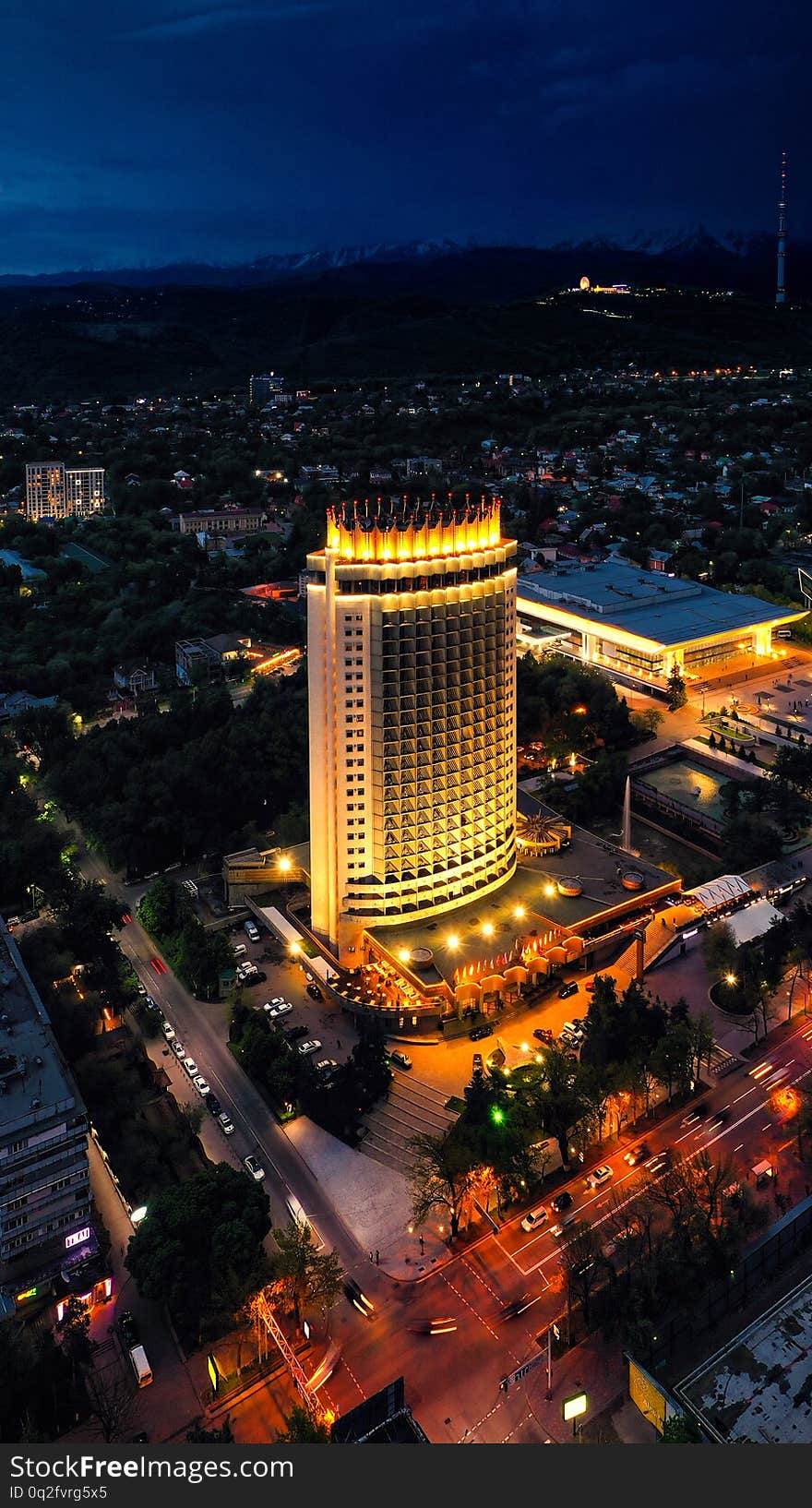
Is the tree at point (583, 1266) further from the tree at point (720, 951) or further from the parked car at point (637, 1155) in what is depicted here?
the tree at point (720, 951)

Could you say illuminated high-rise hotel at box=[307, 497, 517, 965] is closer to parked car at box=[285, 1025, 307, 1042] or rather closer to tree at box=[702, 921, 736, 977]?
parked car at box=[285, 1025, 307, 1042]

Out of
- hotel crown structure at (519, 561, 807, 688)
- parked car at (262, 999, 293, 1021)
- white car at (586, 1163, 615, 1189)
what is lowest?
white car at (586, 1163, 615, 1189)

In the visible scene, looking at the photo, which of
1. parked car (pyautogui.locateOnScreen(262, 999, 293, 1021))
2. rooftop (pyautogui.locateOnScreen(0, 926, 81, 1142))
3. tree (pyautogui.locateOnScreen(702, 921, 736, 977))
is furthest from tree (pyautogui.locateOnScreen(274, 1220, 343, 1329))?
tree (pyautogui.locateOnScreen(702, 921, 736, 977))

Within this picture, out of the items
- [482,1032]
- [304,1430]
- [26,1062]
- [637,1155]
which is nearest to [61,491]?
[482,1032]

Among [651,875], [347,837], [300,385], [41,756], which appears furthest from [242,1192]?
[300,385]

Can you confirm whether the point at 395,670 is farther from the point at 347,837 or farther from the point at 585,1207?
the point at 585,1207

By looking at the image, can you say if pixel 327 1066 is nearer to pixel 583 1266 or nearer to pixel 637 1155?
pixel 637 1155
